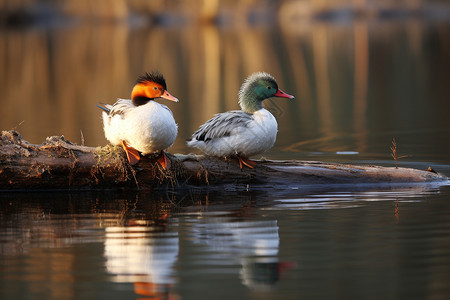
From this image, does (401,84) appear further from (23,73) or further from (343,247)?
(343,247)

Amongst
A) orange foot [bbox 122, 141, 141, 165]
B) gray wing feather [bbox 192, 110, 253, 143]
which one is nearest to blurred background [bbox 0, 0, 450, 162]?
gray wing feather [bbox 192, 110, 253, 143]

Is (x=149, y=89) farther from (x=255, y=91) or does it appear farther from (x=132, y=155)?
(x=255, y=91)

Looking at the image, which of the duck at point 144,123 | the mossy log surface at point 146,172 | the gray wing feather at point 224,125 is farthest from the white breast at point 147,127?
the gray wing feather at point 224,125

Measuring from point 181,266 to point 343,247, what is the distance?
1.38 m

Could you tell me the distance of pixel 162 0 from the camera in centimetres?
4997

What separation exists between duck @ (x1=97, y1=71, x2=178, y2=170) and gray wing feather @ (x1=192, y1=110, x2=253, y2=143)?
1.69 ft

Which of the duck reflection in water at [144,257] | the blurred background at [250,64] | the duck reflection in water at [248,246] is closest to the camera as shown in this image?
the duck reflection in water at [144,257]

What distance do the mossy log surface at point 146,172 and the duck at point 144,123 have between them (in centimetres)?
16

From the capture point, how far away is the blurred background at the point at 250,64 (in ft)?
49.2

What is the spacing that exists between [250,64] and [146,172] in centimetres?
2020

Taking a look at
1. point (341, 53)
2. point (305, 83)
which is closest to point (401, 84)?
point (305, 83)

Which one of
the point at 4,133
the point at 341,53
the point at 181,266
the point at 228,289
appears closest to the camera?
the point at 228,289

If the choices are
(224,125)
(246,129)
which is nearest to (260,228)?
(246,129)

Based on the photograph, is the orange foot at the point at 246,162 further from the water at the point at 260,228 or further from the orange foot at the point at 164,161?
the orange foot at the point at 164,161
